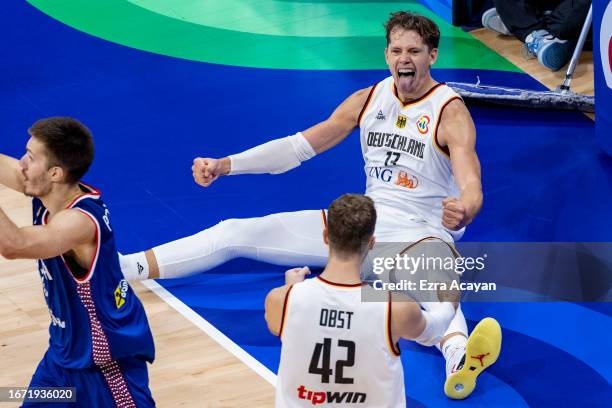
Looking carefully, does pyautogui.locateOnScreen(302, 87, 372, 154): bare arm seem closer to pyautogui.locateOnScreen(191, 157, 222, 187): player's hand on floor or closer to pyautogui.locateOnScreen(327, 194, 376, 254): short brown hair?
pyautogui.locateOnScreen(191, 157, 222, 187): player's hand on floor

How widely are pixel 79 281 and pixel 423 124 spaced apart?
8.45ft

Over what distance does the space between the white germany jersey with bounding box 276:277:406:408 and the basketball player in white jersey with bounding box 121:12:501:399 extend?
5.90 feet

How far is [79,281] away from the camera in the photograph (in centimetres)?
499

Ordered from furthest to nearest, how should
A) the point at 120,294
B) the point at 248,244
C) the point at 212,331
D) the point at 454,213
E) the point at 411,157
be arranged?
the point at 248,244 → the point at 411,157 → the point at 212,331 → the point at 454,213 → the point at 120,294

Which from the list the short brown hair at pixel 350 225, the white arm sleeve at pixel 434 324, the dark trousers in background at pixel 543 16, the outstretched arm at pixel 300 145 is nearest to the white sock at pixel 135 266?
the outstretched arm at pixel 300 145

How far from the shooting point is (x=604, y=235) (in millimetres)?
7688

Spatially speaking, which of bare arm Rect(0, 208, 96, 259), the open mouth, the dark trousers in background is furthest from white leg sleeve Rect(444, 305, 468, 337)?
the dark trousers in background

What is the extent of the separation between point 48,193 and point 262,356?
1885mm

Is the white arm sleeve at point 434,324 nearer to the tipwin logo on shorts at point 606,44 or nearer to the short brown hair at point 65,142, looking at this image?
the short brown hair at point 65,142

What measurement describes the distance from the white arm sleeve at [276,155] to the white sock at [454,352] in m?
1.60

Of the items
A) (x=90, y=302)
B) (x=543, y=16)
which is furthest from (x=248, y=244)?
(x=543, y=16)

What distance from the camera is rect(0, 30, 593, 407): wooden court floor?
612 cm

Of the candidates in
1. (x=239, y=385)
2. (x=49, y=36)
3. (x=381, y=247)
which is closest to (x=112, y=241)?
(x=239, y=385)

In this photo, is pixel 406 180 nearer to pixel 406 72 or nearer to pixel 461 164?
pixel 461 164
